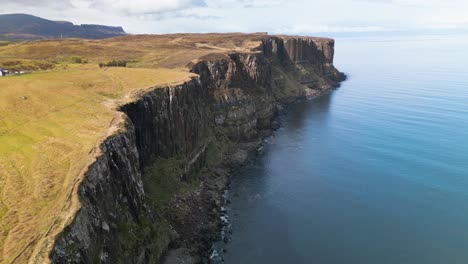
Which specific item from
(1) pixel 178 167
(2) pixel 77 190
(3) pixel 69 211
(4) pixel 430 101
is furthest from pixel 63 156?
(4) pixel 430 101

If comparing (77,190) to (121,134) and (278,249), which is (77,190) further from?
(278,249)

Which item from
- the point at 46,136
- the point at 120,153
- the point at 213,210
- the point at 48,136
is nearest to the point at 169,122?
the point at 213,210

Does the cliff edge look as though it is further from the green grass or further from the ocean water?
the ocean water

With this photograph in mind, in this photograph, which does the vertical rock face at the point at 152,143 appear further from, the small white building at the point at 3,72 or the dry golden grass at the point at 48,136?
the small white building at the point at 3,72

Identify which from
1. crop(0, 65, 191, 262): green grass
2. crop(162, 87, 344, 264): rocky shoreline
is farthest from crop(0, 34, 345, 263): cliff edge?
crop(162, 87, 344, 264): rocky shoreline

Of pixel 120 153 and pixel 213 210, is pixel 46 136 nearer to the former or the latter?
pixel 120 153

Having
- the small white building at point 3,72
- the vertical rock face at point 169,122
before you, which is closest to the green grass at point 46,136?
the vertical rock face at point 169,122
